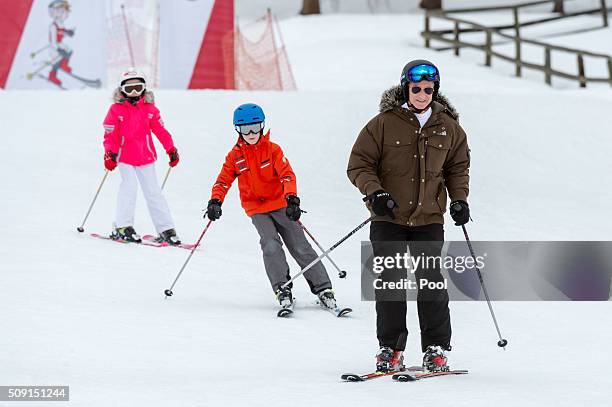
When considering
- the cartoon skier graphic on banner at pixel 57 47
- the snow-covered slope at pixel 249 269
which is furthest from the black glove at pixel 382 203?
the cartoon skier graphic on banner at pixel 57 47

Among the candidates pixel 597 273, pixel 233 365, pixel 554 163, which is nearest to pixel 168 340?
pixel 233 365

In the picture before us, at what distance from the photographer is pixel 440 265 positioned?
6410mm

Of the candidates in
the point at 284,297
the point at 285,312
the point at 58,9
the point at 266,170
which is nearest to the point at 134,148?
the point at 266,170

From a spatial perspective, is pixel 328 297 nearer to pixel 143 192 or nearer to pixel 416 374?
pixel 416 374

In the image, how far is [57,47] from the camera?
64.8 feet

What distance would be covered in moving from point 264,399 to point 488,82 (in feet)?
61.9

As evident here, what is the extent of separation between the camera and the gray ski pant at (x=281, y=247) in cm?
842

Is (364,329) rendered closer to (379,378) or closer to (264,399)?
(379,378)

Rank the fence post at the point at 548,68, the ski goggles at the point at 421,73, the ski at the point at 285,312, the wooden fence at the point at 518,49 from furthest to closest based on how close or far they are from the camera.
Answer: the fence post at the point at 548,68 → the wooden fence at the point at 518,49 → the ski at the point at 285,312 → the ski goggles at the point at 421,73

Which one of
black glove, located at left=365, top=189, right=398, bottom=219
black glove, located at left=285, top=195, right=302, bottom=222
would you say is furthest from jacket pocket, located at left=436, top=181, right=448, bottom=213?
black glove, located at left=285, top=195, right=302, bottom=222

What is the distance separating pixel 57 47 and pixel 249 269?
10.3 metres

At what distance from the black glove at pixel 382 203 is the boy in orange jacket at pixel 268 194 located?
68.3 inches

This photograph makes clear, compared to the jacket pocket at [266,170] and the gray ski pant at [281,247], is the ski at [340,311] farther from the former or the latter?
the jacket pocket at [266,170]

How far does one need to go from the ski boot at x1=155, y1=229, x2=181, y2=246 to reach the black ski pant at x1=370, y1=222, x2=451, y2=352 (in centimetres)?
485
